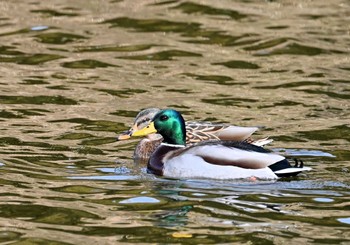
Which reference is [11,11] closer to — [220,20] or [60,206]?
[220,20]

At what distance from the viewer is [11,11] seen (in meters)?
21.7

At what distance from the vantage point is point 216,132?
45.0ft

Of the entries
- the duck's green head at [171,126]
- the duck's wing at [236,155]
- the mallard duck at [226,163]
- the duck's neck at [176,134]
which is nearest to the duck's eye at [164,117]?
the duck's green head at [171,126]

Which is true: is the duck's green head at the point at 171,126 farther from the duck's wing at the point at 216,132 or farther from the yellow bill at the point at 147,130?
the duck's wing at the point at 216,132

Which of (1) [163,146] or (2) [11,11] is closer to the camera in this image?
(1) [163,146]

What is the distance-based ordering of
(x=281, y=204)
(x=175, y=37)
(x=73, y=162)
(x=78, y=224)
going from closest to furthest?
(x=78, y=224) < (x=281, y=204) < (x=73, y=162) < (x=175, y=37)

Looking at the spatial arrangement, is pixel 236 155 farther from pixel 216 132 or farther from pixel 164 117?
pixel 216 132

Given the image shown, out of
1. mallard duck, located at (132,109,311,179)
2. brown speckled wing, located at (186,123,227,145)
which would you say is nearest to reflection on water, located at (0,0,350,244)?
mallard duck, located at (132,109,311,179)

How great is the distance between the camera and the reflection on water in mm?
10406

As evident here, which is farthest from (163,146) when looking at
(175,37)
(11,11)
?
(11,11)

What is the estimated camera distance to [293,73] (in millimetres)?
18312

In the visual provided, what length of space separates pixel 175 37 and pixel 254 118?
494 cm

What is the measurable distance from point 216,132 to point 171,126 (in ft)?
2.79

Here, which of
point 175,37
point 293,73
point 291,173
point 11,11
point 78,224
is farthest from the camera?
point 11,11
